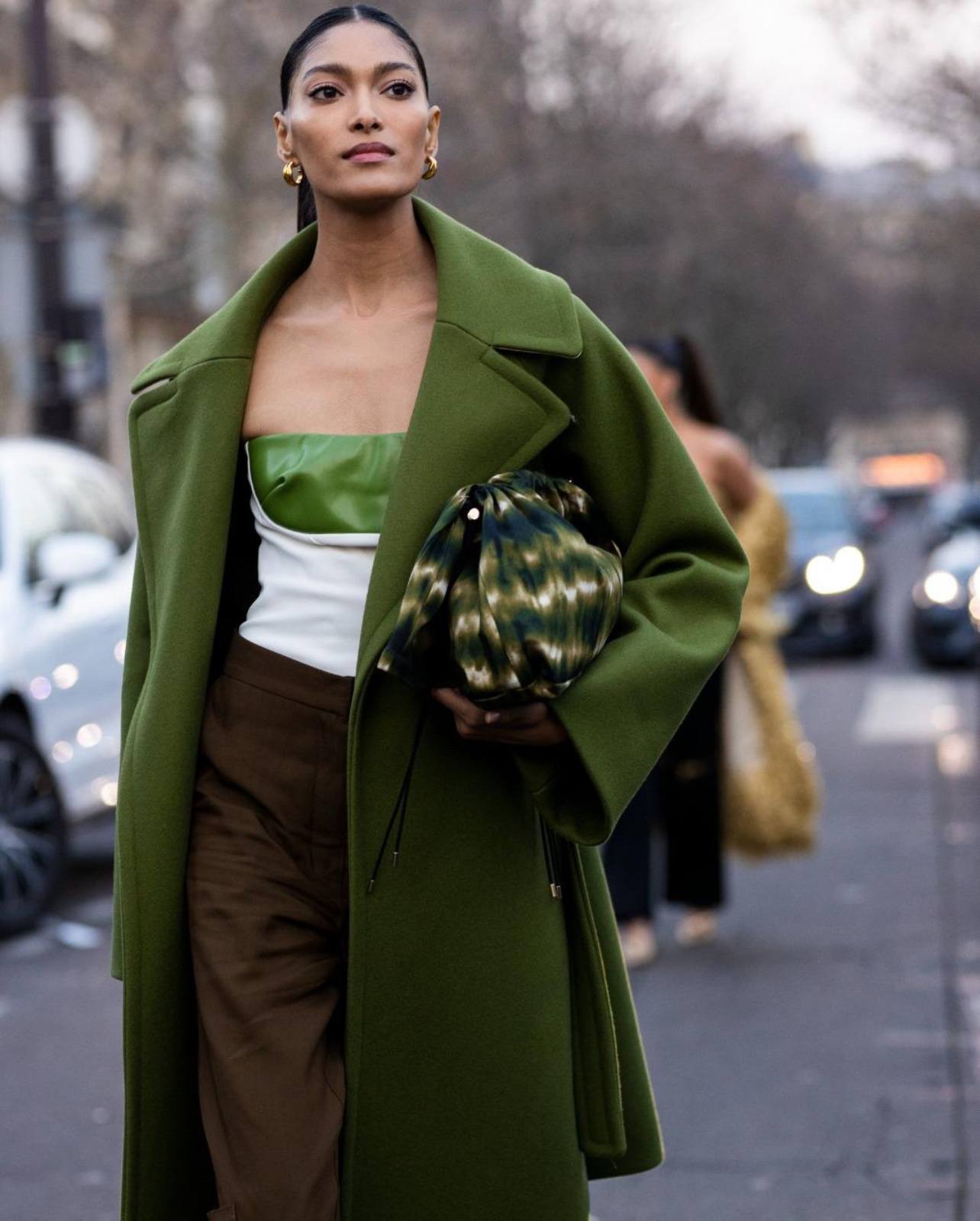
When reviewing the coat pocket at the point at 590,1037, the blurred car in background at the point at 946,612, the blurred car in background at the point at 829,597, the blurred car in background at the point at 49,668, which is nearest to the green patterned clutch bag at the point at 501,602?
the coat pocket at the point at 590,1037

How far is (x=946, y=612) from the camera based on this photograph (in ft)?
57.6

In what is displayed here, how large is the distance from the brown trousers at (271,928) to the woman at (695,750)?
416 centimetres

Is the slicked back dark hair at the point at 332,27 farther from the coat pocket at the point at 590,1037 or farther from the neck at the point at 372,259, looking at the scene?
the coat pocket at the point at 590,1037

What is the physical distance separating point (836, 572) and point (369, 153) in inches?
654

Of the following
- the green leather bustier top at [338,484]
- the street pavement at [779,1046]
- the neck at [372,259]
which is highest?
the neck at [372,259]

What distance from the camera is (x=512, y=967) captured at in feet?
8.99

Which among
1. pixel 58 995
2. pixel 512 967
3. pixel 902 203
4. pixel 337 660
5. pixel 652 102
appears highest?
pixel 652 102

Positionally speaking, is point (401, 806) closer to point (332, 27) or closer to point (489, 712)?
point (489, 712)

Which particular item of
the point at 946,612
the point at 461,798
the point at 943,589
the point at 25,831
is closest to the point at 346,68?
the point at 461,798

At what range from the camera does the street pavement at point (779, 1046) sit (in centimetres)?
470

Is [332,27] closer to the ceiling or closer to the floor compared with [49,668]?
closer to the ceiling

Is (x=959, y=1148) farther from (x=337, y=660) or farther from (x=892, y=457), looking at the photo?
(x=892, y=457)

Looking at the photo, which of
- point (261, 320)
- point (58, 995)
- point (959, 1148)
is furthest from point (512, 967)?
point (58, 995)

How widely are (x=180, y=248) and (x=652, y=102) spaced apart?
7529 mm
